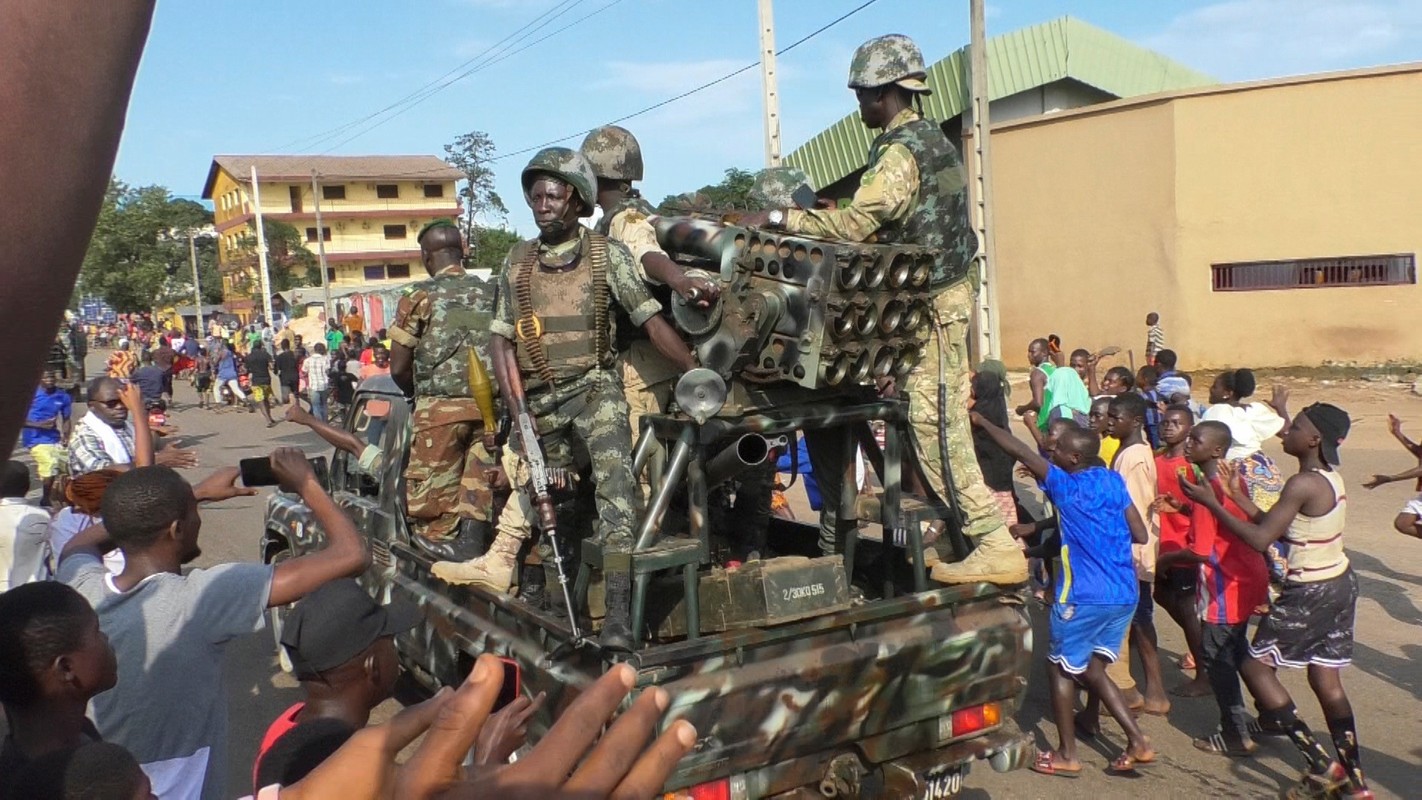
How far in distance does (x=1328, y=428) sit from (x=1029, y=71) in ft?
54.2

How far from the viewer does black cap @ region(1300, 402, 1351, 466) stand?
15.9ft

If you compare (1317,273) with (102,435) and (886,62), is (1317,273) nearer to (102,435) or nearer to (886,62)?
(886,62)

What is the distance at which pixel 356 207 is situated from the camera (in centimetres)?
5891

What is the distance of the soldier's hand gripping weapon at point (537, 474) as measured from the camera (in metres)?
3.95

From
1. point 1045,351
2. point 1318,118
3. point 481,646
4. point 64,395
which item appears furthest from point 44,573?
point 1318,118

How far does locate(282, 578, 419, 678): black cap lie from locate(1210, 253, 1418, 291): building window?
1779cm

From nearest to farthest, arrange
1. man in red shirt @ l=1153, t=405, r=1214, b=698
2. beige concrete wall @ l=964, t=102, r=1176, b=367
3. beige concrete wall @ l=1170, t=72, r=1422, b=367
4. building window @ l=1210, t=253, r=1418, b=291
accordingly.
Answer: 1. man in red shirt @ l=1153, t=405, r=1214, b=698
2. beige concrete wall @ l=1170, t=72, r=1422, b=367
3. building window @ l=1210, t=253, r=1418, b=291
4. beige concrete wall @ l=964, t=102, r=1176, b=367

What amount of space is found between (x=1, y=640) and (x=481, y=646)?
2.11m

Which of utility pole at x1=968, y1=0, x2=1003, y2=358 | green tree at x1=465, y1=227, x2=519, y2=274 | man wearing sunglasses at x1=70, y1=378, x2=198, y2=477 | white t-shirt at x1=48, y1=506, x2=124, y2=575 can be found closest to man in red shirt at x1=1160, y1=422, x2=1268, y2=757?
white t-shirt at x1=48, y1=506, x2=124, y2=575

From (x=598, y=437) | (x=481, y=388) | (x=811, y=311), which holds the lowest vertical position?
(x=598, y=437)

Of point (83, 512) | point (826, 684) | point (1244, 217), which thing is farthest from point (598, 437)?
point (1244, 217)

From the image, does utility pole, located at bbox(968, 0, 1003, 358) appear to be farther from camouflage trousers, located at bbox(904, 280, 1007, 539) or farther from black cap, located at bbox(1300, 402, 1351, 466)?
camouflage trousers, located at bbox(904, 280, 1007, 539)

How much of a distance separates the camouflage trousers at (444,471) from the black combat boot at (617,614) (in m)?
1.90

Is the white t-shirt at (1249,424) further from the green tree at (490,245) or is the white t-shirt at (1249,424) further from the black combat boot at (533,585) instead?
the green tree at (490,245)
